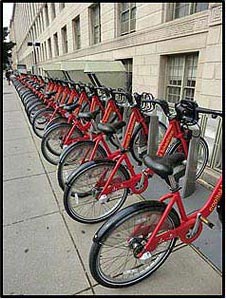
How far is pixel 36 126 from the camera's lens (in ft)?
18.9

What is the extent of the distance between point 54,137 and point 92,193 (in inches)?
67.4

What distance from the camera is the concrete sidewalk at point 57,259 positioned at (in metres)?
1.93

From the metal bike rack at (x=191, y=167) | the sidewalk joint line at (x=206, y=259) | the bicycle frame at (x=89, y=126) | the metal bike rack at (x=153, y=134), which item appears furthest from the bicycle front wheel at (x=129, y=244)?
the metal bike rack at (x=153, y=134)

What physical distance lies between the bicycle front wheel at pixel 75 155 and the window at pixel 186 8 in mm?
3790

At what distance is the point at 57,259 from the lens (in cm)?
221

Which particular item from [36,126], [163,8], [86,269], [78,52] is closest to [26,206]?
[86,269]

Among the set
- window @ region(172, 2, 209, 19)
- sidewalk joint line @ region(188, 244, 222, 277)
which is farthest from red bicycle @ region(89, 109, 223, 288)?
window @ region(172, 2, 209, 19)

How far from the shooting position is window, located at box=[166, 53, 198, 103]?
526 cm

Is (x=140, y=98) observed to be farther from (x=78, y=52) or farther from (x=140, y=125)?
(x=78, y=52)

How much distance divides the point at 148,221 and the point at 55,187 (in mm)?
1971

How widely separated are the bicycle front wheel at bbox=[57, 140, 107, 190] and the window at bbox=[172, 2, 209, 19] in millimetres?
3790

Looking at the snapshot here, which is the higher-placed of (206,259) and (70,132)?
(70,132)

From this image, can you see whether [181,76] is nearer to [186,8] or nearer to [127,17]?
[186,8]

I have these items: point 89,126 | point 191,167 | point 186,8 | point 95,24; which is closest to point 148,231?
point 191,167
